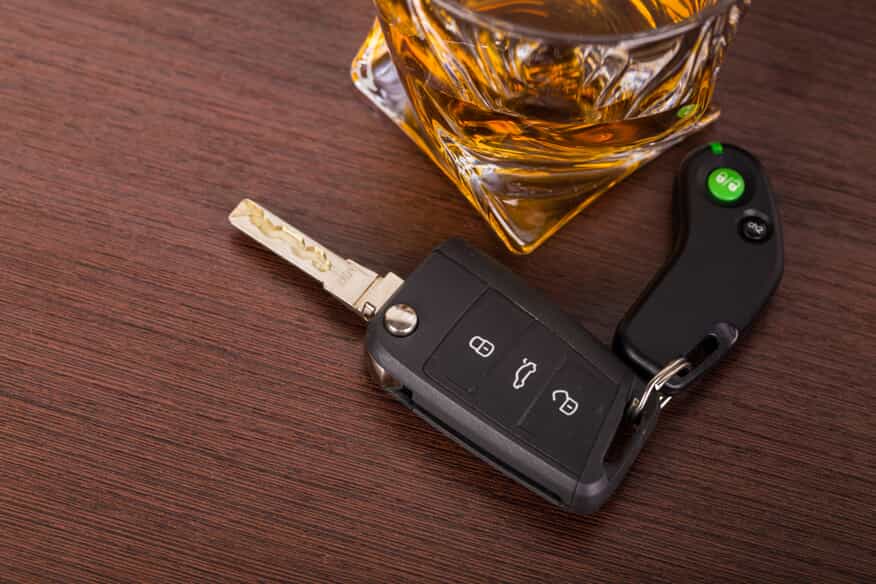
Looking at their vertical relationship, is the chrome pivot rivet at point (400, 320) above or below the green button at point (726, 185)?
below

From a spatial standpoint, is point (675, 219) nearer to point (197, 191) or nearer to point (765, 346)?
Result: point (765, 346)

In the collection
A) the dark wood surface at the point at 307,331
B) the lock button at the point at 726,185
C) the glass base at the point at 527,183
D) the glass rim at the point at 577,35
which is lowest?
the dark wood surface at the point at 307,331

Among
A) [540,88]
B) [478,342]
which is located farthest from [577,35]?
[478,342]

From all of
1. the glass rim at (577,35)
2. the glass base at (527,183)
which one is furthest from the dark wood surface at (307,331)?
the glass rim at (577,35)

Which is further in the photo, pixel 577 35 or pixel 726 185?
pixel 726 185

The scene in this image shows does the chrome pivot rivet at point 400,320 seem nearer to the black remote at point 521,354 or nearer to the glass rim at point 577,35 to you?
the black remote at point 521,354

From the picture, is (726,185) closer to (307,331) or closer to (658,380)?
(658,380)

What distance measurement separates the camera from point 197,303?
423 millimetres

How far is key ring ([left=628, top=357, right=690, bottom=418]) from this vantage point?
0.39m

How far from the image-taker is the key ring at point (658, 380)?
0.39 meters

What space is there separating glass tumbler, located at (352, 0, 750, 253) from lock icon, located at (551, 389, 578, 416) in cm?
10

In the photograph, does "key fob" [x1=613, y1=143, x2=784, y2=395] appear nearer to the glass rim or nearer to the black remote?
the black remote

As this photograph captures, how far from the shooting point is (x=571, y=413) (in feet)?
1.23

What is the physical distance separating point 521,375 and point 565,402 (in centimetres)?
2
